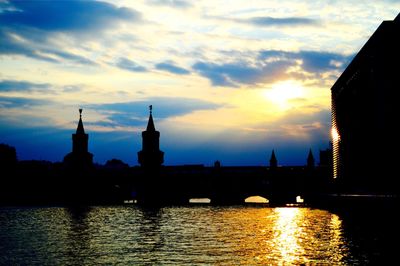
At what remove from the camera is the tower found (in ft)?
537

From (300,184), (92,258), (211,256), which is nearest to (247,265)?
(211,256)

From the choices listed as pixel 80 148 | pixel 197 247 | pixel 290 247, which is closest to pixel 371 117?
pixel 290 247

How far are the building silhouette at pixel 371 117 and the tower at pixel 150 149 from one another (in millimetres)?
48944

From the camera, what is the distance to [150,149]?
540 feet

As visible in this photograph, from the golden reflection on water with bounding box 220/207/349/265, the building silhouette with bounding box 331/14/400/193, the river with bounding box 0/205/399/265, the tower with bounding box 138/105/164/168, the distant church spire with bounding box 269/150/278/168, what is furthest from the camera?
the distant church spire with bounding box 269/150/278/168

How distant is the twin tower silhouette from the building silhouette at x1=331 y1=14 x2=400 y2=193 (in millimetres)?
49278

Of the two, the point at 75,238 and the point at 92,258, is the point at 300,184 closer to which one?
the point at 75,238

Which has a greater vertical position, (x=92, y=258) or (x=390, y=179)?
(x=390, y=179)

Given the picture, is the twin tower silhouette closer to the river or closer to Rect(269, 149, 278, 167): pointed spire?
Rect(269, 149, 278, 167): pointed spire

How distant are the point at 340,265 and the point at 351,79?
88685mm

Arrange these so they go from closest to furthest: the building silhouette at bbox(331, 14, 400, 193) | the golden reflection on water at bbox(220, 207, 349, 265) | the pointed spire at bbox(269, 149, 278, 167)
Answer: the golden reflection on water at bbox(220, 207, 349, 265) < the building silhouette at bbox(331, 14, 400, 193) < the pointed spire at bbox(269, 149, 278, 167)

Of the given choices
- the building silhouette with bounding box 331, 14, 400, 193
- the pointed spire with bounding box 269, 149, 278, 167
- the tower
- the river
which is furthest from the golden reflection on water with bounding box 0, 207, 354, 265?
the pointed spire with bounding box 269, 149, 278, 167

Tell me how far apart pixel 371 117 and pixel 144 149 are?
79599mm

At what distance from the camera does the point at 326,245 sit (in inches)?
1722
